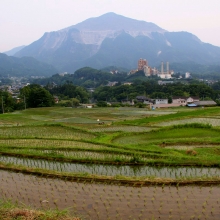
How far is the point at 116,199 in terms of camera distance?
23.9ft

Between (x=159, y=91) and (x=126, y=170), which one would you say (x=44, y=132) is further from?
(x=159, y=91)

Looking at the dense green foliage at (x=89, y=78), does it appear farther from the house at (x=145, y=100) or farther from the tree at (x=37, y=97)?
the tree at (x=37, y=97)

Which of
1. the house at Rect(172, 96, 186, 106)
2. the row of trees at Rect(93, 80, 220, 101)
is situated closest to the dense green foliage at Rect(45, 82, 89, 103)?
the row of trees at Rect(93, 80, 220, 101)

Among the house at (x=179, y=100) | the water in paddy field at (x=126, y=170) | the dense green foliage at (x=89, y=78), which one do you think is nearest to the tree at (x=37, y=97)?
the house at (x=179, y=100)

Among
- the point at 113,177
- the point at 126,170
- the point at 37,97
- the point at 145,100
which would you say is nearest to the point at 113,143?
the point at 126,170

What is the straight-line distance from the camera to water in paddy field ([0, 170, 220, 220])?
648 centimetres

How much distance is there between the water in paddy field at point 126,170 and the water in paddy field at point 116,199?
116 cm

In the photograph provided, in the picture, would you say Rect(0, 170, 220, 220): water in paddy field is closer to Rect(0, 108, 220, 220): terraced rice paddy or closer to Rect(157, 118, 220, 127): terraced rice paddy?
Rect(0, 108, 220, 220): terraced rice paddy

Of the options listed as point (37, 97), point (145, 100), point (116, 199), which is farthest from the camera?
point (145, 100)

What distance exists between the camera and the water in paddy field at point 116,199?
255 inches

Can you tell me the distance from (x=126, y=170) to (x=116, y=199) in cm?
254

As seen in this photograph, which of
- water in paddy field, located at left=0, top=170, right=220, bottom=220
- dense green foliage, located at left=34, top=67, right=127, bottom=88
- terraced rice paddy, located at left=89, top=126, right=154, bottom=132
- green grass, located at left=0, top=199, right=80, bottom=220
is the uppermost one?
dense green foliage, located at left=34, top=67, right=127, bottom=88

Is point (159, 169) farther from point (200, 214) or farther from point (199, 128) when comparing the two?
point (199, 128)

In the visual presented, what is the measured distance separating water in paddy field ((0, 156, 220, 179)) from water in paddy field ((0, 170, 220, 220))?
116 cm
